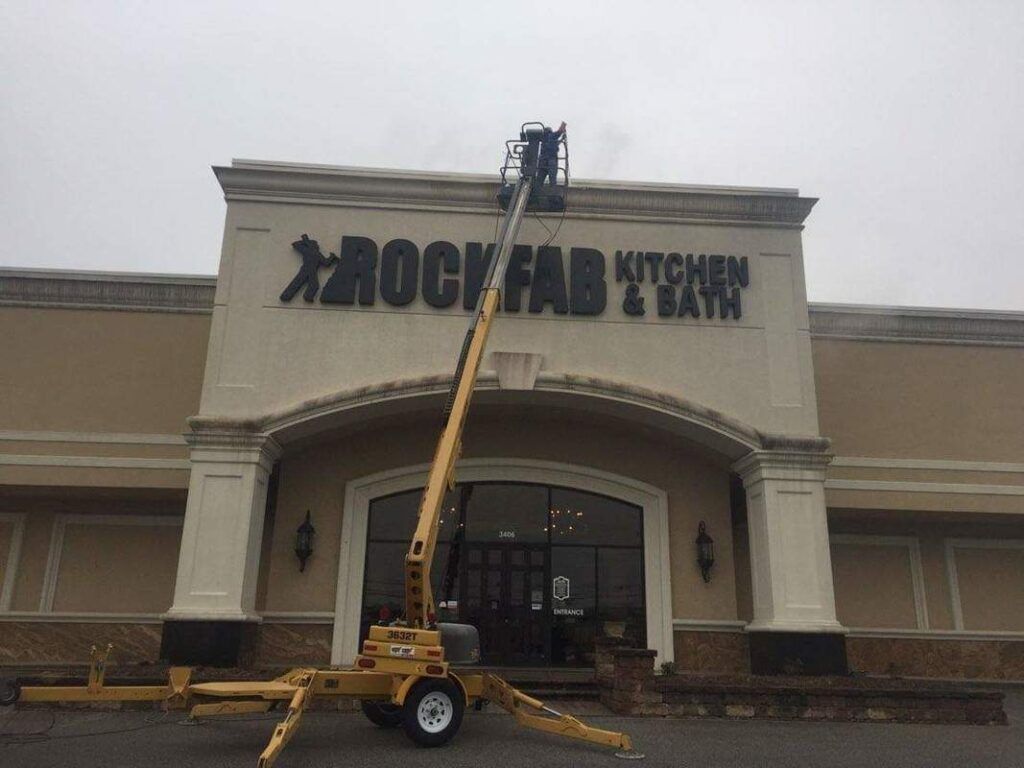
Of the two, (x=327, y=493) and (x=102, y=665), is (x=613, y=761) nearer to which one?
(x=102, y=665)

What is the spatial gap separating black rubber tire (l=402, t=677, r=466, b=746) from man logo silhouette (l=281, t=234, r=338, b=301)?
311 inches

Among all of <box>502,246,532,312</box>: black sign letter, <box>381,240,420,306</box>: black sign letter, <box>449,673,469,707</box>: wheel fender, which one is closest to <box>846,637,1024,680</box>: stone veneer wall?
<box>502,246,532,312</box>: black sign letter

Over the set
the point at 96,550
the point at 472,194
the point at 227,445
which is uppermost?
the point at 472,194

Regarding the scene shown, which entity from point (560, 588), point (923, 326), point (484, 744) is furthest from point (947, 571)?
point (484, 744)

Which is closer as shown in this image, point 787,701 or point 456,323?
point 787,701

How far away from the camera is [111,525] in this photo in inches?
632

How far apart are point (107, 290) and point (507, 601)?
9977 millimetres

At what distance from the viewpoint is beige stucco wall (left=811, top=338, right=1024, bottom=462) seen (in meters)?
16.5

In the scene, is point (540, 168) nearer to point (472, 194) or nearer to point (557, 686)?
point (472, 194)

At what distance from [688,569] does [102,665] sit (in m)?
10.2

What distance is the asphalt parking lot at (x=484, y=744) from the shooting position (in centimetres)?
858

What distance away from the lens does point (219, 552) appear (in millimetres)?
13266

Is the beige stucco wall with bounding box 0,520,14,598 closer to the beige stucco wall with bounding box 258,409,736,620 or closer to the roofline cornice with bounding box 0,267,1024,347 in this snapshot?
the roofline cornice with bounding box 0,267,1024,347

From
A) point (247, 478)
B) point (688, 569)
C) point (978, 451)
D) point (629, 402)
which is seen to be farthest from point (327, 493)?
point (978, 451)
